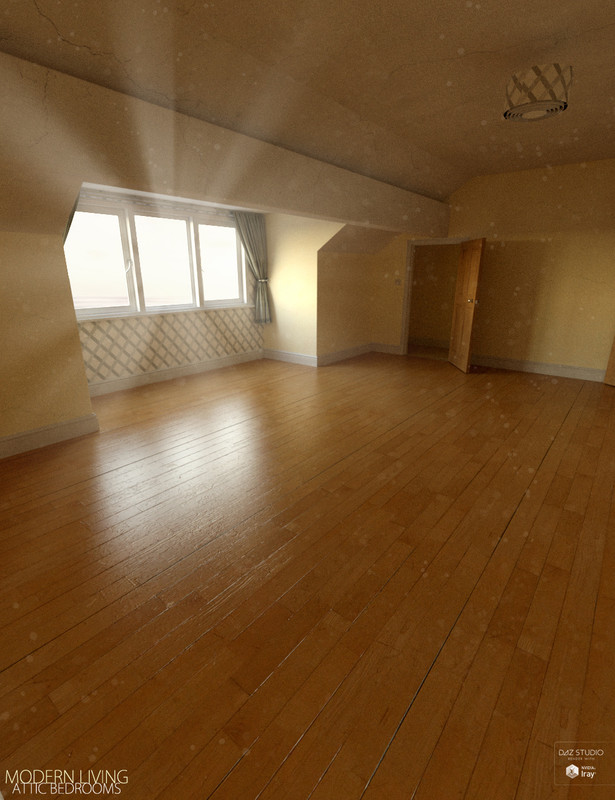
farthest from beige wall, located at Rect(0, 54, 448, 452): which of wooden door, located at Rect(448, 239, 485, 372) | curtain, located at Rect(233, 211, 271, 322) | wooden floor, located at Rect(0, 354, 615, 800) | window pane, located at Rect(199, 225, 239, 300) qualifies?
window pane, located at Rect(199, 225, 239, 300)

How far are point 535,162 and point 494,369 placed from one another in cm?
265

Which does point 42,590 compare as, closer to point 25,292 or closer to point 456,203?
point 25,292

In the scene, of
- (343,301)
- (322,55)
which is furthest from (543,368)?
(322,55)

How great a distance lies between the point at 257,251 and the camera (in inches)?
222

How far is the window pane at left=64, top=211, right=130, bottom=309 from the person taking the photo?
4.20m

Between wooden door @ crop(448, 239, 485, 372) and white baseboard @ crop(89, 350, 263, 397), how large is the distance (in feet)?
10.2

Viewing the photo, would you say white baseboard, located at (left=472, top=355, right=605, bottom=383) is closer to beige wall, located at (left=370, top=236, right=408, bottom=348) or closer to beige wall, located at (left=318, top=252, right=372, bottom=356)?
beige wall, located at (left=370, top=236, right=408, bottom=348)

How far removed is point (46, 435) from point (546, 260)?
6.14 meters

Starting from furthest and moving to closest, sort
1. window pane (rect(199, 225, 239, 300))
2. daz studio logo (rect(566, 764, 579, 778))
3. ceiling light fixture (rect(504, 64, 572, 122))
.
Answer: window pane (rect(199, 225, 239, 300)), ceiling light fixture (rect(504, 64, 572, 122)), daz studio logo (rect(566, 764, 579, 778))

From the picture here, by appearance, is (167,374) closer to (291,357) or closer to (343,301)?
(291,357)

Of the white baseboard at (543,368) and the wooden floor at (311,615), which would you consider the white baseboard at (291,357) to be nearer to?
the white baseboard at (543,368)

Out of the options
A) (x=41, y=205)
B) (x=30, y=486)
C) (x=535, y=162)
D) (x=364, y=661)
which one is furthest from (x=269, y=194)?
(x=535, y=162)

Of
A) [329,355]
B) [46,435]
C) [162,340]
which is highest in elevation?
[162,340]

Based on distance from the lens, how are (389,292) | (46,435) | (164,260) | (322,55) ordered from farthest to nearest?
(389,292) < (164,260) < (46,435) < (322,55)
